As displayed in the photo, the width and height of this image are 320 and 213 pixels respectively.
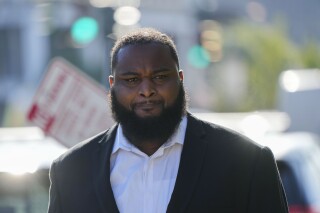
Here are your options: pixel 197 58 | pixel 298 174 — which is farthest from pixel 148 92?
pixel 197 58

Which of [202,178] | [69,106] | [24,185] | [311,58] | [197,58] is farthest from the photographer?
[197,58]

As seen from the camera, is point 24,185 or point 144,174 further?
point 24,185

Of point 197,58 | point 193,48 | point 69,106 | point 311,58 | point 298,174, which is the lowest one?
point 197,58

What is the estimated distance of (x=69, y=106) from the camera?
6.09 metres

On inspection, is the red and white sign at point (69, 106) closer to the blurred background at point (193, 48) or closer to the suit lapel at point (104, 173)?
the suit lapel at point (104, 173)

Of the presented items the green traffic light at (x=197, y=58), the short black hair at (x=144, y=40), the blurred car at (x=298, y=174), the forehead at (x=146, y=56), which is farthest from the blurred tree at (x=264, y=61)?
the forehead at (x=146, y=56)

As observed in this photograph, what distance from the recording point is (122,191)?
3.69 meters

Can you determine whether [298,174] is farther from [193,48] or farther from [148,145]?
[193,48]

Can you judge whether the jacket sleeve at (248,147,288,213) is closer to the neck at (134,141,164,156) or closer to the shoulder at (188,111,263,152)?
the shoulder at (188,111,263,152)

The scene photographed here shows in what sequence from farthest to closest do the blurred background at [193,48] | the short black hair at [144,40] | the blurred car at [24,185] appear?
the blurred background at [193,48], the blurred car at [24,185], the short black hair at [144,40]

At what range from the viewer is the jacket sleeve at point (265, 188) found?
362cm

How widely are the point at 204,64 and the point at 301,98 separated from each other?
112 ft

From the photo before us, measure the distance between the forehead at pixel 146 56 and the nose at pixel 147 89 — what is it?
0.25 ft

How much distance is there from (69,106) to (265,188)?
2.66 meters
